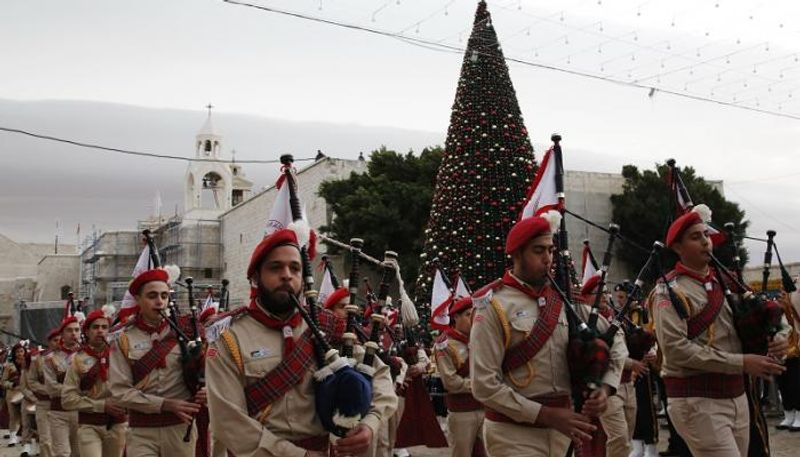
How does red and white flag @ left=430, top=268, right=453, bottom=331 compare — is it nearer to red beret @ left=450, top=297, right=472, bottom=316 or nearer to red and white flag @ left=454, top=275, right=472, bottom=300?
red and white flag @ left=454, top=275, right=472, bottom=300

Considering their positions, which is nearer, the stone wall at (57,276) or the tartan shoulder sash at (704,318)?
the tartan shoulder sash at (704,318)

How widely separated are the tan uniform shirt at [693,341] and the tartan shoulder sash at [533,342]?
141cm

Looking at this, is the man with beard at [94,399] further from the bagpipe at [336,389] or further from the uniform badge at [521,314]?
the uniform badge at [521,314]

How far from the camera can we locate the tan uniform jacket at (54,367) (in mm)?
11914

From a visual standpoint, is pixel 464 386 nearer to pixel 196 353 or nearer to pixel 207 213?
pixel 196 353

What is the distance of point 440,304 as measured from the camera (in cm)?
1152

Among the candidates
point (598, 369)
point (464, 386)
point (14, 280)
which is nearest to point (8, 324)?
point (14, 280)

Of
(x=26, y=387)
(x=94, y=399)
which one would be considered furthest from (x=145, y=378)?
(x=26, y=387)

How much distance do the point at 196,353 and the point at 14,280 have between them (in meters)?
63.5

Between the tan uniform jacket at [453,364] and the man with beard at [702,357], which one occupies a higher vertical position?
the man with beard at [702,357]

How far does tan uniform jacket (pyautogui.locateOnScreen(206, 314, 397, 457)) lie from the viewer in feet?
13.6

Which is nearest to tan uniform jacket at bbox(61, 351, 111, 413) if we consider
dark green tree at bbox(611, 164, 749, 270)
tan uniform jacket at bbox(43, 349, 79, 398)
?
tan uniform jacket at bbox(43, 349, 79, 398)

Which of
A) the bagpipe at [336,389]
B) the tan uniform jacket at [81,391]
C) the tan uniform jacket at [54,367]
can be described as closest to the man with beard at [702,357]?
the bagpipe at [336,389]

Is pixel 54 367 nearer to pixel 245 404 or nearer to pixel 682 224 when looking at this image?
pixel 245 404
